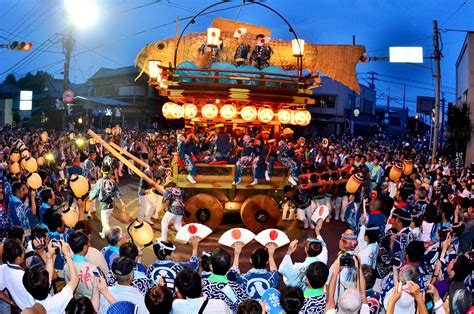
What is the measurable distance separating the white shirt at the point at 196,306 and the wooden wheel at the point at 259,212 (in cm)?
731

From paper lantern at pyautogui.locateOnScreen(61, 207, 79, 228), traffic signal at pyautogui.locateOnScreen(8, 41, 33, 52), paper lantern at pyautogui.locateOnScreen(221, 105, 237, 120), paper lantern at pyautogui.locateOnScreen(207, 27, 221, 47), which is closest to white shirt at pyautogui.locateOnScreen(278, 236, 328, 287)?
paper lantern at pyautogui.locateOnScreen(61, 207, 79, 228)

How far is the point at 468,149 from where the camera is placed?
2323cm

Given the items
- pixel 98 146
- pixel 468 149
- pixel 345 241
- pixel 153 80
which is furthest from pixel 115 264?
pixel 468 149

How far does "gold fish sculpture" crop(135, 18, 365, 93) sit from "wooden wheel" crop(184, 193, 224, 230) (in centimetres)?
536

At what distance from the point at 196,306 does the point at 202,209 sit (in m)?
7.21

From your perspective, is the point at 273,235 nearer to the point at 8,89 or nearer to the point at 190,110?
the point at 190,110

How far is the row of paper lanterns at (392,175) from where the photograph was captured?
36.2ft

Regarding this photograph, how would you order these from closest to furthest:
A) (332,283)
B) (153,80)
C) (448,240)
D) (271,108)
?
(332,283), (448,240), (271,108), (153,80)

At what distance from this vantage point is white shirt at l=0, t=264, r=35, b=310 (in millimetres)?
4676

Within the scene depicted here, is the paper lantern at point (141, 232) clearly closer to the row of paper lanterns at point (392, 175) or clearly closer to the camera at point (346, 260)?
the camera at point (346, 260)

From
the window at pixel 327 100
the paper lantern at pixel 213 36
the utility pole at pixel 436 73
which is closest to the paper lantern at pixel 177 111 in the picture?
the paper lantern at pixel 213 36

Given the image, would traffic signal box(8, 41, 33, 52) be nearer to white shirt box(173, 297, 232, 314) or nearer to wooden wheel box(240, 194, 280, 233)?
wooden wheel box(240, 194, 280, 233)

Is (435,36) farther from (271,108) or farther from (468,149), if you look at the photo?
(271,108)

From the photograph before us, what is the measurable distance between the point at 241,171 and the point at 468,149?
632 inches
